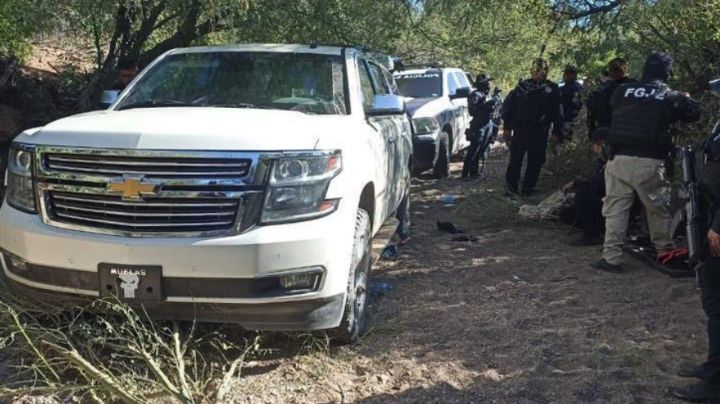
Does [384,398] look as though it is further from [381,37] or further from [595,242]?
[381,37]

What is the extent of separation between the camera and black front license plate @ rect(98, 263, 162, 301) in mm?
3229

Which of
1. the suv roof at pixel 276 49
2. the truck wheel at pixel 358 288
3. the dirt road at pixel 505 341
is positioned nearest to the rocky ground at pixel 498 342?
the dirt road at pixel 505 341

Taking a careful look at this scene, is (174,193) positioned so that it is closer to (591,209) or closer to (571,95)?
(591,209)

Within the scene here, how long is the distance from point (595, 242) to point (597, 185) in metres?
0.56

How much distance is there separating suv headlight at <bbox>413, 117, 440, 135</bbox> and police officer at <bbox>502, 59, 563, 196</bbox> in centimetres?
152

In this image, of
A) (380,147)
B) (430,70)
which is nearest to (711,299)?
(380,147)

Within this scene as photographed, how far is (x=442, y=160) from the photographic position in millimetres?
10898

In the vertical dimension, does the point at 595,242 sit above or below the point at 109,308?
below

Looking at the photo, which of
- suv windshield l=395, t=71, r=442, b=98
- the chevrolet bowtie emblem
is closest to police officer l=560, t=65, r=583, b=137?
suv windshield l=395, t=71, r=442, b=98

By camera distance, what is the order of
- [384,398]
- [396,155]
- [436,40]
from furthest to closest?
[436,40] < [396,155] < [384,398]

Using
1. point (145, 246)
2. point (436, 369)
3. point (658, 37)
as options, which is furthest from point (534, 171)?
point (145, 246)

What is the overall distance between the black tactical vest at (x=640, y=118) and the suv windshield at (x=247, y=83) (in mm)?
2385

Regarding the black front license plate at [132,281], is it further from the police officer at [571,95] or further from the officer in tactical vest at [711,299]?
the police officer at [571,95]

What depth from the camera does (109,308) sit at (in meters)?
3.36
